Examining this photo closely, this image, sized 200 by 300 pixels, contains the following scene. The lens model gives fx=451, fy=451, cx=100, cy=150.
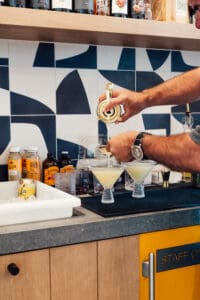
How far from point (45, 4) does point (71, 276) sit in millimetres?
939

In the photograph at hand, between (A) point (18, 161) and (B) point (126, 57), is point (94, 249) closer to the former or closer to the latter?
(A) point (18, 161)

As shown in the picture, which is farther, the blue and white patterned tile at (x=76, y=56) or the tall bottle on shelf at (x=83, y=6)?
→ the blue and white patterned tile at (x=76, y=56)

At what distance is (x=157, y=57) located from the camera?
7.01ft

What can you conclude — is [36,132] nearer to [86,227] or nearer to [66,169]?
[66,169]

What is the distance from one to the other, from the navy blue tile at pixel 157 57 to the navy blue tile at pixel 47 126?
22.2 inches

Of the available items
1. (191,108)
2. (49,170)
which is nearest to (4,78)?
(49,170)

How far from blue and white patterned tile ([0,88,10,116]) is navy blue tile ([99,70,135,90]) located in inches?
17.3

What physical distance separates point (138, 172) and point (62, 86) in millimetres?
510

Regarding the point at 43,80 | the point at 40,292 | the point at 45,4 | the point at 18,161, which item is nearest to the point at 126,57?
the point at 43,80

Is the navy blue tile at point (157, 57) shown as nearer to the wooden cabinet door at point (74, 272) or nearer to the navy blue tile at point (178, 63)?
the navy blue tile at point (178, 63)

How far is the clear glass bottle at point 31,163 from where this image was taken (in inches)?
70.1

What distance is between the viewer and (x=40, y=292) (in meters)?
1.34

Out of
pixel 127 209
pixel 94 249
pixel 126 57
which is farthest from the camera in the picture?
pixel 126 57

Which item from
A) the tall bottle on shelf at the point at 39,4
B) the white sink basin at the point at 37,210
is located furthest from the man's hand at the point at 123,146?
the tall bottle on shelf at the point at 39,4
